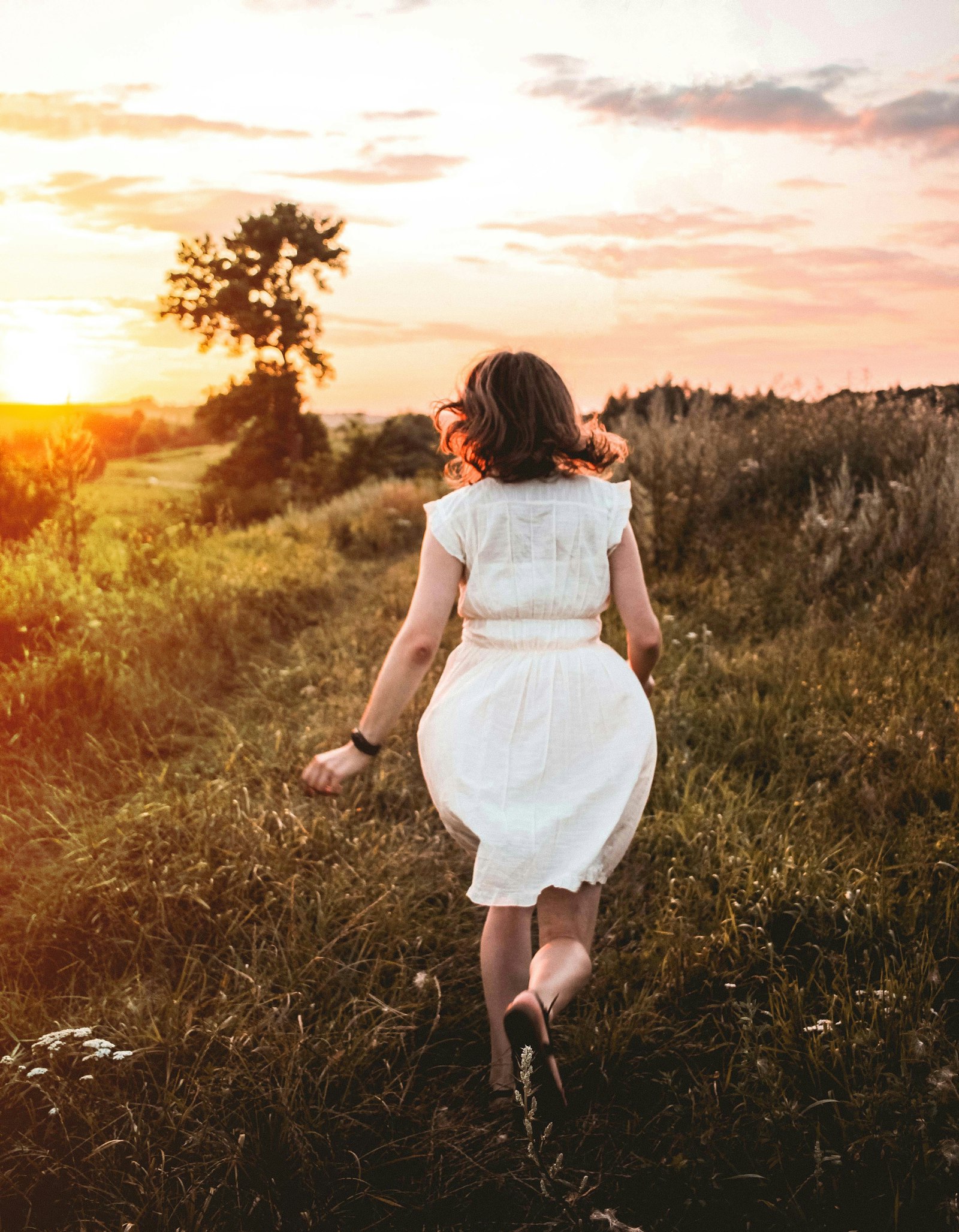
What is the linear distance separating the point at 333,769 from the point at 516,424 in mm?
1033

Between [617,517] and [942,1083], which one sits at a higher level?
[617,517]

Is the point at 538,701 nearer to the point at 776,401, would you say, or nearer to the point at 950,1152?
the point at 950,1152

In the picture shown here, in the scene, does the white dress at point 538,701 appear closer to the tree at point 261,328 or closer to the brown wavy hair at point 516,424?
the brown wavy hair at point 516,424

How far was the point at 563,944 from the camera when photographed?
207 cm

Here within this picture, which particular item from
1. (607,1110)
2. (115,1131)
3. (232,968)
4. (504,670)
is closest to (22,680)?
(232,968)

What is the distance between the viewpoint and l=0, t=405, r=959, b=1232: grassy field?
6.55 ft

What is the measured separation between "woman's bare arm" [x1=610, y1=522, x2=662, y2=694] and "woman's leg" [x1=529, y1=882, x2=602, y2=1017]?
2.24 feet

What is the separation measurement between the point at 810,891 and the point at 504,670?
152 centimetres

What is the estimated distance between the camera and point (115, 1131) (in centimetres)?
209

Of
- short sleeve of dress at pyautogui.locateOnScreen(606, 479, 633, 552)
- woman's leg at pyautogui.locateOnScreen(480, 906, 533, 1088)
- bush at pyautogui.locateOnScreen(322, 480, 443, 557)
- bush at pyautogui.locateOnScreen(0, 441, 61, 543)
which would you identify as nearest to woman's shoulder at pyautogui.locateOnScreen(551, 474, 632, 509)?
short sleeve of dress at pyautogui.locateOnScreen(606, 479, 633, 552)

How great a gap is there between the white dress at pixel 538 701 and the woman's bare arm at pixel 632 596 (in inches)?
2.0

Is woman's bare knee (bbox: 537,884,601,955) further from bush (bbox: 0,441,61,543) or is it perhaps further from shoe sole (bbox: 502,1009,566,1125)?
bush (bbox: 0,441,61,543)

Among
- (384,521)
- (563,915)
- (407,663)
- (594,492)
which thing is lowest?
(563,915)

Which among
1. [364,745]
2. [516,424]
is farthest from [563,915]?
[516,424]
